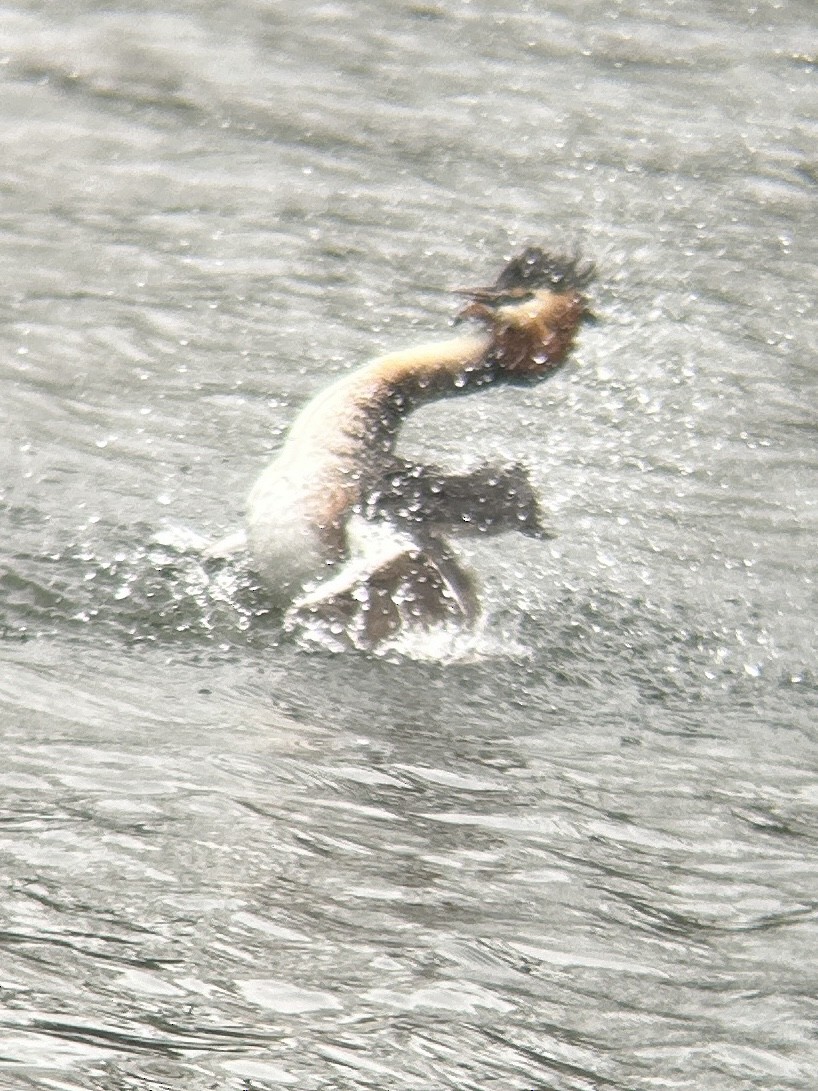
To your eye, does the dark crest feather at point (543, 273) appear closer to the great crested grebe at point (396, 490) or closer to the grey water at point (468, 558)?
the great crested grebe at point (396, 490)

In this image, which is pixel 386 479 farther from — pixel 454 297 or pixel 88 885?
pixel 454 297

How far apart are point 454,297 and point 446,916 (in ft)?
18.6

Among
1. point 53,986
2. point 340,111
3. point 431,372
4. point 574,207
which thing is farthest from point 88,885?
point 340,111

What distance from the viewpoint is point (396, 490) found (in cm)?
530

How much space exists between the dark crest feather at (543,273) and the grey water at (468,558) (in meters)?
0.16

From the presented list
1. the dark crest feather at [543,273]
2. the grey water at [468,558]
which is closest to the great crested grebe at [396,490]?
the dark crest feather at [543,273]

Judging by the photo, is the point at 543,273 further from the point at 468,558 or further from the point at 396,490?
the point at 468,558

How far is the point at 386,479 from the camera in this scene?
17.4 feet

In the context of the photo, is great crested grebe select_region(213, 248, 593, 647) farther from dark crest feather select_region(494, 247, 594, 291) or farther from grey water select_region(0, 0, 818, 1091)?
grey water select_region(0, 0, 818, 1091)

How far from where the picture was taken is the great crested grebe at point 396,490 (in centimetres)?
519

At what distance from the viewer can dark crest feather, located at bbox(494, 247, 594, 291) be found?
5.29m

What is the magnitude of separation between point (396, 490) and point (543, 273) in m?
0.67

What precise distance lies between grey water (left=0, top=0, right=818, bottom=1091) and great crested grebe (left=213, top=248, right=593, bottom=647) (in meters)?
0.16

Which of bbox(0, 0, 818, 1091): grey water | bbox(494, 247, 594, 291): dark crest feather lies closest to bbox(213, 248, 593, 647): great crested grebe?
bbox(494, 247, 594, 291): dark crest feather
